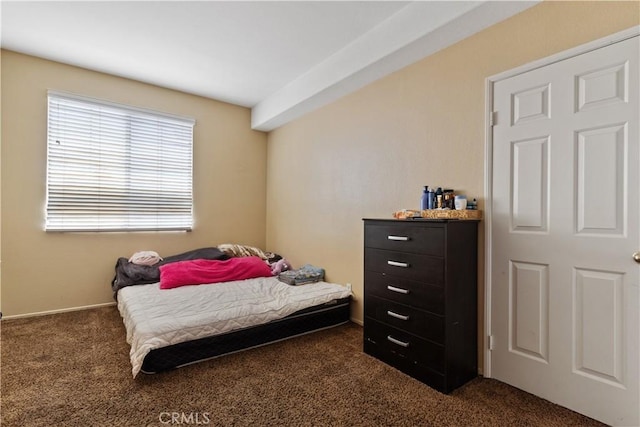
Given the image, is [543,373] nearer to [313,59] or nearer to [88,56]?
[313,59]

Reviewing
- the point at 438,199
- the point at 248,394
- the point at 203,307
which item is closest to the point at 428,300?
the point at 438,199

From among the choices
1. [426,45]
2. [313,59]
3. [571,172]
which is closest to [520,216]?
[571,172]

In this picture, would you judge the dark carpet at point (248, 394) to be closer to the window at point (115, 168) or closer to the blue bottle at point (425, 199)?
the blue bottle at point (425, 199)

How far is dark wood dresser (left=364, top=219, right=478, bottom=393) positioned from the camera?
6.26ft

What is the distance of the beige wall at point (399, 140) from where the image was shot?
1.89 m

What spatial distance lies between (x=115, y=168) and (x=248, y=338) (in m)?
2.65

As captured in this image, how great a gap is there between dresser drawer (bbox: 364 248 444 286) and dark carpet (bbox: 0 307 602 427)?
0.68m

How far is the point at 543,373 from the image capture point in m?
1.85

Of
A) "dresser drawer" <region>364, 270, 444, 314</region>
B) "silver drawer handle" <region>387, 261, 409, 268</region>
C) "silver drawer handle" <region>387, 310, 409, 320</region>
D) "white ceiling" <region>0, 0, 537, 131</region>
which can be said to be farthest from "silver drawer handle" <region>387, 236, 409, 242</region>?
"white ceiling" <region>0, 0, 537, 131</region>

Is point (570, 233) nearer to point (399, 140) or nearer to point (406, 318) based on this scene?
point (406, 318)

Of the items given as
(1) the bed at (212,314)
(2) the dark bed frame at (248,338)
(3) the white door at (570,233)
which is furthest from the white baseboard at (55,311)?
(3) the white door at (570,233)

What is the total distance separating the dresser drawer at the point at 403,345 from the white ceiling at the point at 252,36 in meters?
2.15

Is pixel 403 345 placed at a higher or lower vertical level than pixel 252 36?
lower

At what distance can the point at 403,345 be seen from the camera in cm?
212
